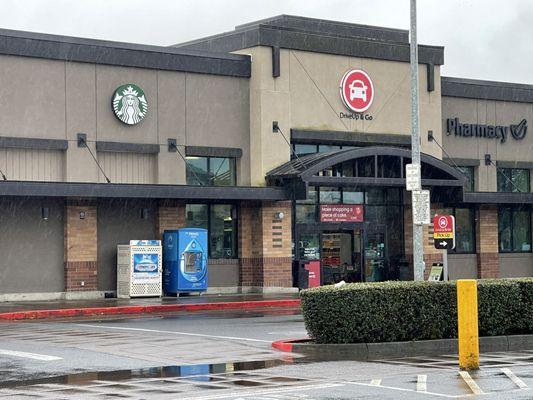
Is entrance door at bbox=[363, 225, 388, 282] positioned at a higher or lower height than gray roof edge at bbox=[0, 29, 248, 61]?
lower

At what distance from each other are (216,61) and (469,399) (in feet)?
81.5

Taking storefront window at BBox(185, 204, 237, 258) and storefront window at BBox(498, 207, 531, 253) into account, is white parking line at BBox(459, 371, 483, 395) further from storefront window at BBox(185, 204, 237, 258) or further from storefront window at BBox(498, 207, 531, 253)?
storefront window at BBox(498, 207, 531, 253)

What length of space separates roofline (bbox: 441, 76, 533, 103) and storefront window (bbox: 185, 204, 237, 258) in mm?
10023

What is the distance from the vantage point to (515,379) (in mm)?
14586

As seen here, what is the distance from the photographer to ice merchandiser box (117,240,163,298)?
33.9 meters

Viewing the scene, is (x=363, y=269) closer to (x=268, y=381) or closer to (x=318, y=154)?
(x=318, y=154)

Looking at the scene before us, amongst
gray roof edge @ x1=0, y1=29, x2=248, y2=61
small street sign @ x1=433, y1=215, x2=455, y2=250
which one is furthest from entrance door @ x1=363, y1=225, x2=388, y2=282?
small street sign @ x1=433, y1=215, x2=455, y2=250

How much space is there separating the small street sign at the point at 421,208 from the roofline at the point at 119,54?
39.9 ft

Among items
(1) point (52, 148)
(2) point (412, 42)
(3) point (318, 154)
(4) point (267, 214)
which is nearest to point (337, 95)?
(3) point (318, 154)

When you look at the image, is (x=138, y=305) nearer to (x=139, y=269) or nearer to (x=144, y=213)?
(x=139, y=269)

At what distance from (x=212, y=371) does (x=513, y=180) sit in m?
30.4

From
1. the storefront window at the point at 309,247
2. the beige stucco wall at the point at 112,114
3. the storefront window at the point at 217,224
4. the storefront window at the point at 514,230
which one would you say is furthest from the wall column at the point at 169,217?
the storefront window at the point at 514,230

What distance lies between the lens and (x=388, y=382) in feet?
48.0

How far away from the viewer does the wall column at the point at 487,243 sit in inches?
1682
